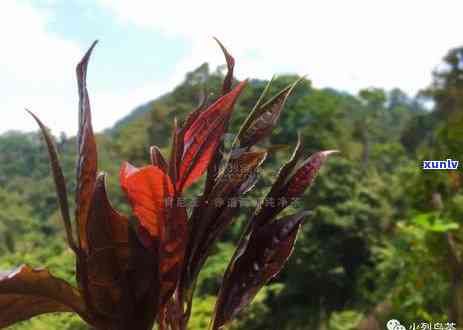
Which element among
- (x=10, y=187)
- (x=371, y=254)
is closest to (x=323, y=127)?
(x=371, y=254)

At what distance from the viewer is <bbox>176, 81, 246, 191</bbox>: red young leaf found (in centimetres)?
79

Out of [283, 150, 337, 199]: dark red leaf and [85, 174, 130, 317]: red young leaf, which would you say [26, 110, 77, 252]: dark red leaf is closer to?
[85, 174, 130, 317]: red young leaf

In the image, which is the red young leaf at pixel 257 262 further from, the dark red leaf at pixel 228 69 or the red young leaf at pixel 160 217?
the dark red leaf at pixel 228 69

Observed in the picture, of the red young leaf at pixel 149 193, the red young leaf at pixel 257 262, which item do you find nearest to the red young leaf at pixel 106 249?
the red young leaf at pixel 149 193

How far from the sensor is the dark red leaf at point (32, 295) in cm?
67

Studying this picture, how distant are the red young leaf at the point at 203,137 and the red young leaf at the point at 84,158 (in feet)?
0.42

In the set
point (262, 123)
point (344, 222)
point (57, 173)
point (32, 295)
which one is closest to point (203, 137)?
point (262, 123)

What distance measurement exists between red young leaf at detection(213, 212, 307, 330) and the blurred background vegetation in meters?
0.15

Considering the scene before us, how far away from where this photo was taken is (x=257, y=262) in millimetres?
819

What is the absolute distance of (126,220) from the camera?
2.36ft

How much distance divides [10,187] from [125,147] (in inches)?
450

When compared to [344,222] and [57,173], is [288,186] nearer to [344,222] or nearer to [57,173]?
[57,173]

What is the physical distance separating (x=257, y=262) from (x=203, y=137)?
21cm

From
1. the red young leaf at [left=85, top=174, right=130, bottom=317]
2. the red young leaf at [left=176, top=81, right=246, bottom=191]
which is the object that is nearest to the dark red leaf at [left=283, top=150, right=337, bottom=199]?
the red young leaf at [left=176, top=81, right=246, bottom=191]
